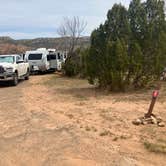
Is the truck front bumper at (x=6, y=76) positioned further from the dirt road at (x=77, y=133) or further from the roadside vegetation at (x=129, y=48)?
the dirt road at (x=77, y=133)

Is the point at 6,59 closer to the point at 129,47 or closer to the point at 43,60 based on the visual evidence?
the point at 129,47

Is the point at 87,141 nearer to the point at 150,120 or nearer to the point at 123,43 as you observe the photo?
the point at 150,120

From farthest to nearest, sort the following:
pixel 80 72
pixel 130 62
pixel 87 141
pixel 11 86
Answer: pixel 80 72 → pixel 11 86 → pixel 130 62 → pixel 87 141

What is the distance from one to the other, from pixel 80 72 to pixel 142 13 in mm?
11820

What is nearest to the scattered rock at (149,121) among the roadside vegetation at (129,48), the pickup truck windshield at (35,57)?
the roadside vegetation at (129,48)

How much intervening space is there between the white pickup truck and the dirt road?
7.41 metres

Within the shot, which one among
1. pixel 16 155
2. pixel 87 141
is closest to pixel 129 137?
pixel 87 141

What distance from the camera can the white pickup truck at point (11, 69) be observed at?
72.9 feet

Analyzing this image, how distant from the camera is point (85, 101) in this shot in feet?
48.1

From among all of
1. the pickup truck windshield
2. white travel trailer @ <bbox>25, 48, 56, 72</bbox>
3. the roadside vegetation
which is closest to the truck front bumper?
the roadside vegetation

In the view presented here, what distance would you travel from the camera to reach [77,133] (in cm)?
941

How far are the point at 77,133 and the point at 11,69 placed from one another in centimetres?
1374

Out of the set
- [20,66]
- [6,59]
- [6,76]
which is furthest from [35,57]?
[6,76]

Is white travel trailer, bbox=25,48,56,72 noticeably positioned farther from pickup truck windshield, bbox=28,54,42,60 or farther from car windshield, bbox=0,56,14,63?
car windshield, bbox=0,56,14,63
